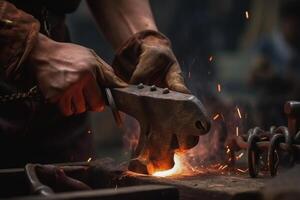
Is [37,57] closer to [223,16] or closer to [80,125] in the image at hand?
[80,125]

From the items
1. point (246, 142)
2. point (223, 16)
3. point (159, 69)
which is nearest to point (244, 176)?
point (246, 142)

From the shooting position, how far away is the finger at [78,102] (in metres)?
2.53

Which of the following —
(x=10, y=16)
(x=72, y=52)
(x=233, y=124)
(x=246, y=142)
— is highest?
(x=10, y=16)

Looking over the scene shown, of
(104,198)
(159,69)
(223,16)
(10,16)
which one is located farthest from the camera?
(223,16)

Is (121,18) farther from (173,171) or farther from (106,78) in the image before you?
(173,171)

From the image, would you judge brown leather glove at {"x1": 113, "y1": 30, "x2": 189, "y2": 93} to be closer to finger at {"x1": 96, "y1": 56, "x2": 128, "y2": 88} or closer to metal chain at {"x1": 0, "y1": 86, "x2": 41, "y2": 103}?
finger at {"x1": 96, "y1": 56, "x2": 128, "y2": 88}

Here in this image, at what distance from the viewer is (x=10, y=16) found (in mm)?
2523

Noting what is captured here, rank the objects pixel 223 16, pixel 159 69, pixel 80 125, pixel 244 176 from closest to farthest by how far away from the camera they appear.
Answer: pixel 244 176
pixel 159 69
pixel 80 125
pixel 223 16

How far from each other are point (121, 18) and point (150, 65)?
0.57m

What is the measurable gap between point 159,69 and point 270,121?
2.61 m

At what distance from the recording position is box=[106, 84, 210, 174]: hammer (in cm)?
229

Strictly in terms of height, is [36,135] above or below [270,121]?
above

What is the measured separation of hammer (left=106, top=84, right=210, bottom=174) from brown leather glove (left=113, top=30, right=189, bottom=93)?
0.24 m

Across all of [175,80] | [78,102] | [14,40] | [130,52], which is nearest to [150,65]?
[175,80]
